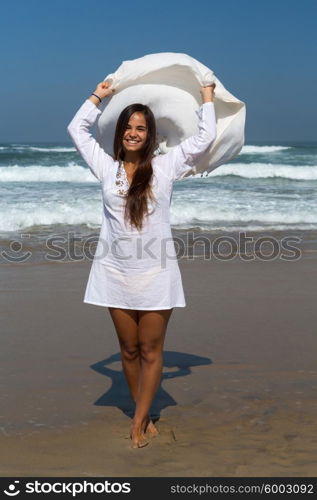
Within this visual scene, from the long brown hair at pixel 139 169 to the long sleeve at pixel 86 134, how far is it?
108 millimetres

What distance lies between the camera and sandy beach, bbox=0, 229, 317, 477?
3.79 metres

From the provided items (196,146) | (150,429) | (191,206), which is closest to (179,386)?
(150,429)

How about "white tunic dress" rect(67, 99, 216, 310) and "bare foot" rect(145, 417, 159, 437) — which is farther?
"bare foot" rect(145, 417, 159, 437)

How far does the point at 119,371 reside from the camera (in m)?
5.27

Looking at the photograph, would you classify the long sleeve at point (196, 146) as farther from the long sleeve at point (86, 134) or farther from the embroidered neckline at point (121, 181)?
the long sleeve at point (86, 134)

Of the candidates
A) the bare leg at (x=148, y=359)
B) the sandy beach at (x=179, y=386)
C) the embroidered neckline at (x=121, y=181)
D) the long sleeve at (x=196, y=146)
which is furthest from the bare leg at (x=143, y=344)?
the long sleeve at (x=196, y=146)

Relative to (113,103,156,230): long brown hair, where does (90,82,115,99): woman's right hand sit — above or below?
above

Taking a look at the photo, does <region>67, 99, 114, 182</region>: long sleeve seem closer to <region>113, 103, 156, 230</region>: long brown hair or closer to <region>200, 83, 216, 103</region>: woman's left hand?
<region>113, 103, 156, 230</region>: long brown hair

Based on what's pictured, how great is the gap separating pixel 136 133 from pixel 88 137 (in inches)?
11.0

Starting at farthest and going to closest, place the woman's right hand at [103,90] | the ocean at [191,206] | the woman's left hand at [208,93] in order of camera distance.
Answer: the ocean at [191,206], the woman's right hand at [103,90], the woman's left hand at [208,93]

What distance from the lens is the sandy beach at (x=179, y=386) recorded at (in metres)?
3.79

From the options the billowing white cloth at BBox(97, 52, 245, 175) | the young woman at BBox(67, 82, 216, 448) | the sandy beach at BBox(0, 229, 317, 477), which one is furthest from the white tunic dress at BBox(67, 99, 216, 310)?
the sandy beach at BBox(0, 229, 317, 477)

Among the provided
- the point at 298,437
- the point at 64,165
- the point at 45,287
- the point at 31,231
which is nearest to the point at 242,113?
the point at 298,437

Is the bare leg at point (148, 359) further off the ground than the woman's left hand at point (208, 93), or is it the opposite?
the woman's left hand at point (208, 93)
